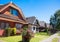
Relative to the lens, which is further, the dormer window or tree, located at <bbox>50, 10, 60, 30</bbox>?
tree, located at <bbox>50, 10, 60, 30</bbox>

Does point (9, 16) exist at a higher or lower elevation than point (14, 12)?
lower

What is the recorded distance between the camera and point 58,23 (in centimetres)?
6044

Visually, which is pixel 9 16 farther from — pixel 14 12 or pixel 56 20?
pixel 56 20

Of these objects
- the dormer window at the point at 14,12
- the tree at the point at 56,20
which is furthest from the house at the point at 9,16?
the tree at the point at 56,20

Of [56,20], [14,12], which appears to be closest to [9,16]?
[14,12]

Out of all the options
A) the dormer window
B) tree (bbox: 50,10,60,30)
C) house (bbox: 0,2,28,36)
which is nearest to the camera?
house (bbox: 0,2,28,36)

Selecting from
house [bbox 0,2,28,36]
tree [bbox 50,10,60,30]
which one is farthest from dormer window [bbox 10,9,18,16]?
tree [bbox 50,10,60,30]

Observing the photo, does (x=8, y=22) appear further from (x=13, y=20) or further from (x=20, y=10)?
(x=20, y=10)

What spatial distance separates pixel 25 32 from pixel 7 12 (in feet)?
37.9

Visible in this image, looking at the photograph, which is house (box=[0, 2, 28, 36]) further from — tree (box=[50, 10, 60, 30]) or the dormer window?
tree (box=[50, 10, 60, 30])

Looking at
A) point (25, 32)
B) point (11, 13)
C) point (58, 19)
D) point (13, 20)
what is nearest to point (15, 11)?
point (11, 13)

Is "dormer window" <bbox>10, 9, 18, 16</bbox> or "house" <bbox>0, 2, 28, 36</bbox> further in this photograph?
"dormer window" <bbox>10, 9, 18, 16</bbox>

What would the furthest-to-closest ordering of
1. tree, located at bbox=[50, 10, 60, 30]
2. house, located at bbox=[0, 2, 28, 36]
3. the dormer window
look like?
tree, located at bbox=[50, 10, 60, 30] < the dormer window < house, located at bbox=[0, 2, 28, 36]

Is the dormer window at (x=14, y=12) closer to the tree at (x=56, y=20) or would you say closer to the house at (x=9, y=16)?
the house at (x=9, y=16)
